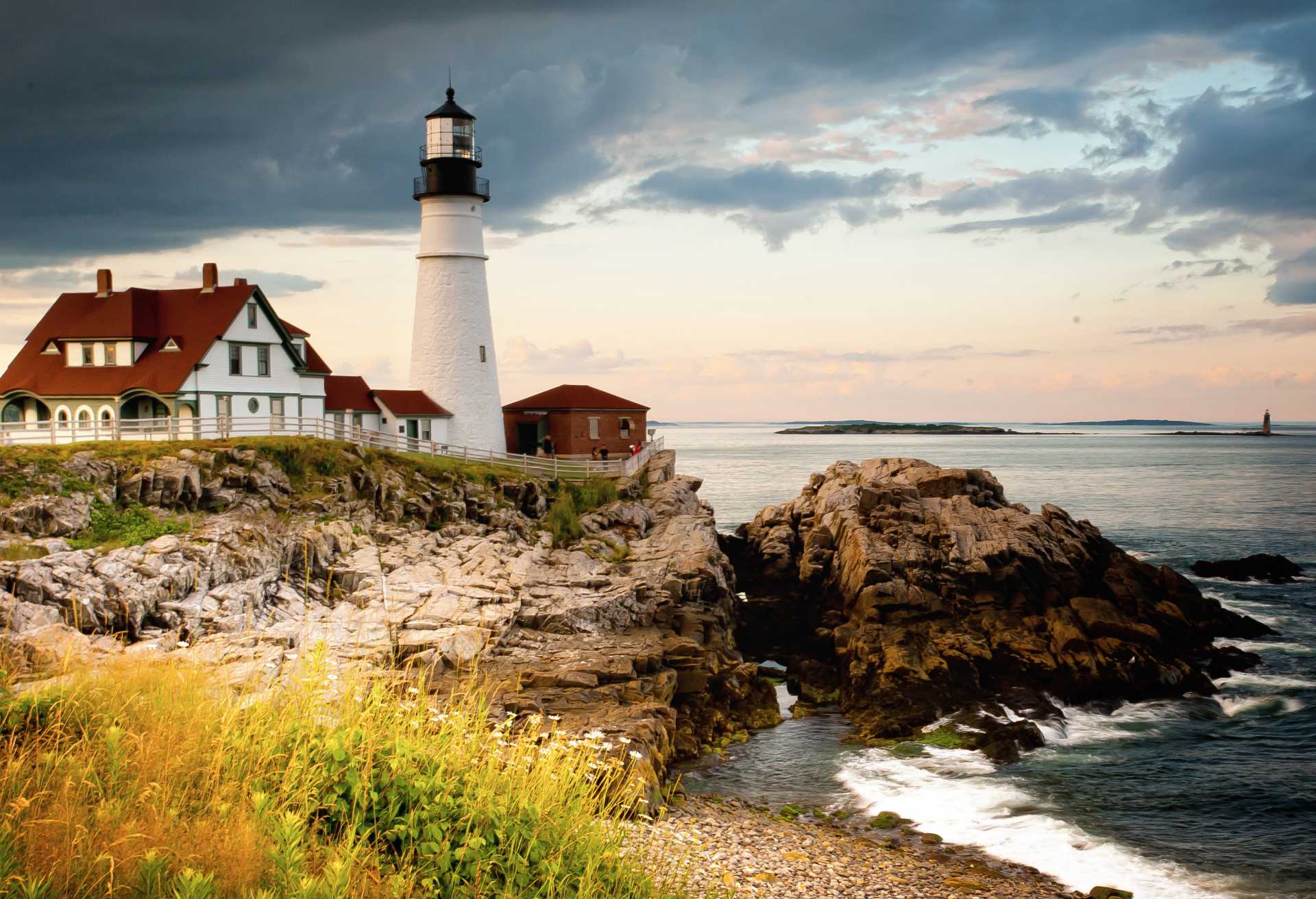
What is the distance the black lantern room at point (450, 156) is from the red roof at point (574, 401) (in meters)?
8.85

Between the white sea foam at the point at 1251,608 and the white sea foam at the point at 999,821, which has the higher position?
the white sea foam at the point at 1251,608

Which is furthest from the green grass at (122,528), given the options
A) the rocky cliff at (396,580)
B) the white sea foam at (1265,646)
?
the white sea foam at (1265,646)

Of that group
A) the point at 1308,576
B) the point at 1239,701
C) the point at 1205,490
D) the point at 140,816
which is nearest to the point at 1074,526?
the point at 1239,701

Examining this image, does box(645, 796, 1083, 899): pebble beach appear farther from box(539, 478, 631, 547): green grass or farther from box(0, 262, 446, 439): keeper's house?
box(0, 262, 446, 439): keeper's house

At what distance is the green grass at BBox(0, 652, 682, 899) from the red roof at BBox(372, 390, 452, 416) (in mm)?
30048

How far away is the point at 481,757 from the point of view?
9.25 meters

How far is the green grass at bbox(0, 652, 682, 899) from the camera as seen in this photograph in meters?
5.84

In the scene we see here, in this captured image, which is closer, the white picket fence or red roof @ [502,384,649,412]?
the white picket fence

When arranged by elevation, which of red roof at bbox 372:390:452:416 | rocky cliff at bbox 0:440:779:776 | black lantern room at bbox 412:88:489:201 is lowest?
rocky cliff at bbox 0:440:779:776

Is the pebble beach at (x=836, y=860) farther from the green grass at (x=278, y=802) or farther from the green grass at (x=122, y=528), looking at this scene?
the green grass at (x=122, y=528)

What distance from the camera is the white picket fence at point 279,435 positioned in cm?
2984

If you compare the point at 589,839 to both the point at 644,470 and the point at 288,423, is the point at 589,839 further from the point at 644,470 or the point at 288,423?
the point at 644,470

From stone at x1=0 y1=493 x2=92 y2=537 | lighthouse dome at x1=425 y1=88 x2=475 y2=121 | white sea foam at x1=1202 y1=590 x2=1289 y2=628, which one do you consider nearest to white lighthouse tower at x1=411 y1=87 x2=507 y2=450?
lighthouse dome at x1=425 y1=88 x2=475 y2=121

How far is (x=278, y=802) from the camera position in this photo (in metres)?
7.14
